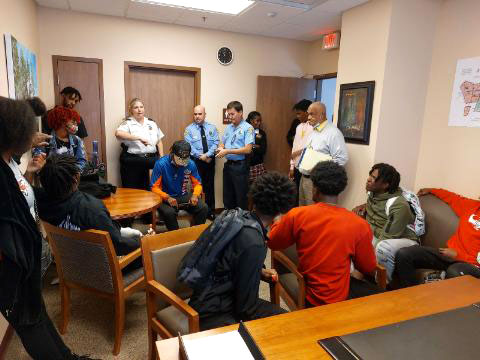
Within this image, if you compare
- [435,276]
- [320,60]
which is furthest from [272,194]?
[320,60]

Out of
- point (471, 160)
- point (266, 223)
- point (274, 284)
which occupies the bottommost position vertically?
point (274, 284)

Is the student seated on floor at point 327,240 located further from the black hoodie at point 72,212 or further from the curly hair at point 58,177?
the curly hair at point 58,177

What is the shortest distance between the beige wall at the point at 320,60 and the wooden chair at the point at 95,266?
362 centimetres

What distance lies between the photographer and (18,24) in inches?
103

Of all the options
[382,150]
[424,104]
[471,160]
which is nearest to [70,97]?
[382,150]

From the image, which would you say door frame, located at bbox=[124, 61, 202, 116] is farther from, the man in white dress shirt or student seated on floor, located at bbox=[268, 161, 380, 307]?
student seated on floor, located at bbox=[268, 161, 380, 307]

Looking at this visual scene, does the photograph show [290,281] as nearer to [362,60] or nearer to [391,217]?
[391,217]

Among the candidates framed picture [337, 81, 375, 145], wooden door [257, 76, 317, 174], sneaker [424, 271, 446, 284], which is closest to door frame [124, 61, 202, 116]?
wooden door [257, 76, 317, 174]

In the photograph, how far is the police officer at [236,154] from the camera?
12.8 feet

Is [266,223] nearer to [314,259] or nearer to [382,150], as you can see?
[314,259]

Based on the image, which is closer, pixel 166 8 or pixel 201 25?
pixel 166 8

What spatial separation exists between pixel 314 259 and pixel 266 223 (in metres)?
0.33

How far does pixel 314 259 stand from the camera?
1.56 m

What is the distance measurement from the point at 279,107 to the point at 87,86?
249 cm
